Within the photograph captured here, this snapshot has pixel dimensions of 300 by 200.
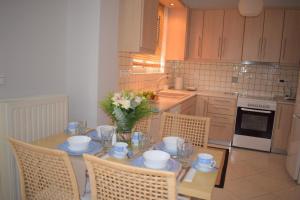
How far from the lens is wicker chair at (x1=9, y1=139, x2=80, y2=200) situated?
3.50 feet

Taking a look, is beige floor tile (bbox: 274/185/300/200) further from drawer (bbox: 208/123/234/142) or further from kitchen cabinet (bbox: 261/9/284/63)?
kitchen cabinet (bbox: 261/9/284/63)

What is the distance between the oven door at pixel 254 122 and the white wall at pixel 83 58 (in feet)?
9.02

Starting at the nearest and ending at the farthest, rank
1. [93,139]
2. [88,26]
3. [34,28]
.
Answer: [93,139]
[34,28]
[88,26]

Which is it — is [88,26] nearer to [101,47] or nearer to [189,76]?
[101,47]

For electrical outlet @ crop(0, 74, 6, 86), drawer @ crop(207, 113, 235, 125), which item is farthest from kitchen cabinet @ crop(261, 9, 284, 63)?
electrical outlet @ crop(0, 74, 6, 86)

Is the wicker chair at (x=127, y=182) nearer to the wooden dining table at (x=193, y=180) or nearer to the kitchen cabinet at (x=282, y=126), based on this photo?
the wooden dining table at (x=193, y=180)

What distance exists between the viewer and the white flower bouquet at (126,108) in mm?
1508

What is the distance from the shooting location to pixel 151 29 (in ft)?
9.54

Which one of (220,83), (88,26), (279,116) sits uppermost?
(88,26)

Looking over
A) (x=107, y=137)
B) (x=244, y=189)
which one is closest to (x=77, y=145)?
(x=107, y=137)

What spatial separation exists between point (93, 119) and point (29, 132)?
2.01 ft

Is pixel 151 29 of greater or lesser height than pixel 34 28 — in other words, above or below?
above

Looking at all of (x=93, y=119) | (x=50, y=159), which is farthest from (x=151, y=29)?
(x=50, y=159)

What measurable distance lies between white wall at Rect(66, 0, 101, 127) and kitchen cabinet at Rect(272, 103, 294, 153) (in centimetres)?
305
